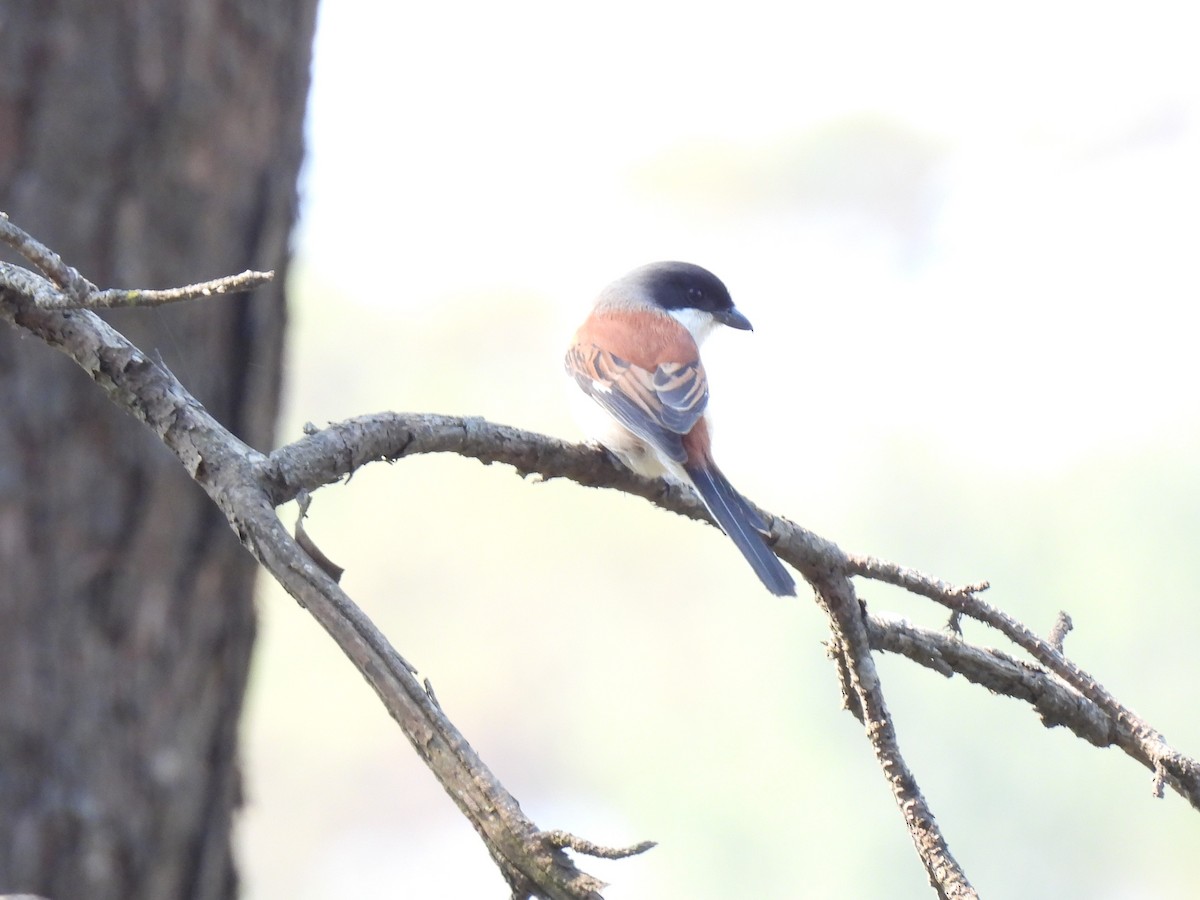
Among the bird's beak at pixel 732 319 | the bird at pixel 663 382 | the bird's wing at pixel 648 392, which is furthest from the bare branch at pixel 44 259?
the bird's beak at pixel 732 319

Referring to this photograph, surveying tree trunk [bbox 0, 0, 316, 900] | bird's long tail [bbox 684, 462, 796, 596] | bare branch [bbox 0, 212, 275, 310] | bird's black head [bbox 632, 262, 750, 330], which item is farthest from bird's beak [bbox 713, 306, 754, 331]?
bare branch [bbox 0, 212, 275, 310]

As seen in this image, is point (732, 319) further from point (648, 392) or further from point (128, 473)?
point (128, 473)

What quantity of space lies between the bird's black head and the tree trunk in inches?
77.1

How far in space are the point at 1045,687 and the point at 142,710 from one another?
5.47 feet

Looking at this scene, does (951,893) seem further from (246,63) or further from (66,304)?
(246,63)

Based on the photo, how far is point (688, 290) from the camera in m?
4.36

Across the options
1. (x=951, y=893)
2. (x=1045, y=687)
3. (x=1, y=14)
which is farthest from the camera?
(x=1, y=14)

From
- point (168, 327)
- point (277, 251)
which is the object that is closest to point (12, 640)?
point (168, 327)

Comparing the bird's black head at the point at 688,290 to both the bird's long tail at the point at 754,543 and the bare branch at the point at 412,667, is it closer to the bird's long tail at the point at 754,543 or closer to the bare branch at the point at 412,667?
the bare branch at the point at 412,667

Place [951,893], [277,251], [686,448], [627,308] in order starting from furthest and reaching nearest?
[627,308], [686,448], [277,251], [951,893]

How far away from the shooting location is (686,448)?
9.96ft

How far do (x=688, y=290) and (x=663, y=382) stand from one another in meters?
0.99

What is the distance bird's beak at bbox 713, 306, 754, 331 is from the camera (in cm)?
441

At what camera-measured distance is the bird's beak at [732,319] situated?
14.5 feet
